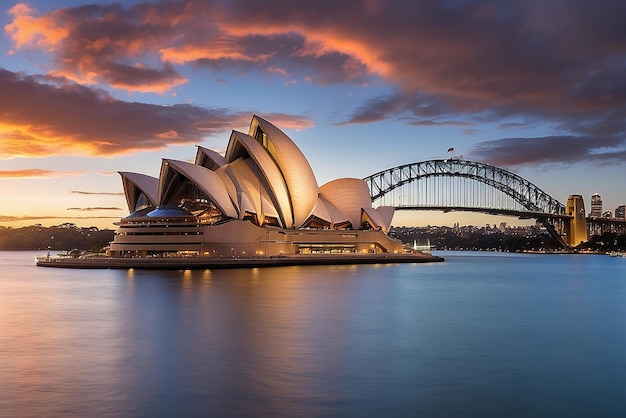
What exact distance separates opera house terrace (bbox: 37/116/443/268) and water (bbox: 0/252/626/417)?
25724 mm

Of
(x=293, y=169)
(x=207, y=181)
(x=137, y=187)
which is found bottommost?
(x=207, y=181)

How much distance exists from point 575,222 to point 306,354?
12286 centimetres

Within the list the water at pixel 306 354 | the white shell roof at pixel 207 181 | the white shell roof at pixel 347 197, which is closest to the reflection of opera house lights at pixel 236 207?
the white shell roof at pixel 207 181

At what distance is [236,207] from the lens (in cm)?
6831

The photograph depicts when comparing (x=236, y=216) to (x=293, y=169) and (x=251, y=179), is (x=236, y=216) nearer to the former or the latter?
(x=251, y=179)

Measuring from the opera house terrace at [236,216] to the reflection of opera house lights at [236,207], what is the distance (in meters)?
0.11

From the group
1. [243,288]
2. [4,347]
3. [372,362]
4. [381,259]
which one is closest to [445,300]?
[243,288]

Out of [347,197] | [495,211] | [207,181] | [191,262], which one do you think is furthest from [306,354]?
[495,211]

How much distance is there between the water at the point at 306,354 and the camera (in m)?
14.4

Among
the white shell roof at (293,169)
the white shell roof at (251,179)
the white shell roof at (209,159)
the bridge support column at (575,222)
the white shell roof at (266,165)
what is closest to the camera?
the white shell roof at (251,179)

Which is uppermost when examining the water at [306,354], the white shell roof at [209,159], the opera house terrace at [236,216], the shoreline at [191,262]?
the white shell roof at [209,159]

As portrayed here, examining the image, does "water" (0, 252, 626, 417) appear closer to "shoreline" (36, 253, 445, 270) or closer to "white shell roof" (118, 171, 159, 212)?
"shoreline" (36, 253, 445, 270)

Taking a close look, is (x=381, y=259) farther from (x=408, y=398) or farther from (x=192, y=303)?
(x=408, y=398)

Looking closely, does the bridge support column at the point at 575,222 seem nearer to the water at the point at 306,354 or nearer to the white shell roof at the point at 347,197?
the white shell roof at the point at 347,197
